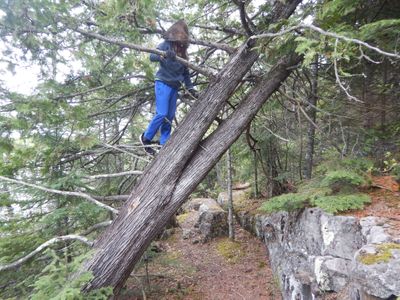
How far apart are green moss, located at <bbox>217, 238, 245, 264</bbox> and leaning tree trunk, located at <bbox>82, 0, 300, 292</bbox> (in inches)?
162

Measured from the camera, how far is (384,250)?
2.71 metres

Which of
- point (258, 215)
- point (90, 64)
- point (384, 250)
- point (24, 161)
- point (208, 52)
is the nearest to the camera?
point (384, 250)

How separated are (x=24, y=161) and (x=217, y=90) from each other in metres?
2.97

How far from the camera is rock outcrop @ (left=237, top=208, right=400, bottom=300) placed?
2.57 m

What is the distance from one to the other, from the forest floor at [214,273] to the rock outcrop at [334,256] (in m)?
0.67

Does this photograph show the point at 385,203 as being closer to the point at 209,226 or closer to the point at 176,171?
the point at 176,171

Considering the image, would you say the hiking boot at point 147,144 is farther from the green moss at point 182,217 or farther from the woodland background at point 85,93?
the green moss at point 182,217

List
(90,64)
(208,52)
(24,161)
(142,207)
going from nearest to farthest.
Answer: (142,207)
(24,161)
(90,64)
(208,52)

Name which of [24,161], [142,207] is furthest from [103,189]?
[142,207]

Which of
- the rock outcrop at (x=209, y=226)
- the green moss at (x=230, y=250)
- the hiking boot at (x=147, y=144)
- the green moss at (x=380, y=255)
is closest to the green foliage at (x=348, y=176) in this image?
the green moss at (x=380, y=255)

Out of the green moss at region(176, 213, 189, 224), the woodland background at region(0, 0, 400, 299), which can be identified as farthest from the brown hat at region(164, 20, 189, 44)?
the green moss at region(176, 213, 189, 224)

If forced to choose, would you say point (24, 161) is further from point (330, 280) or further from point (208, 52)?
point (330, 280)

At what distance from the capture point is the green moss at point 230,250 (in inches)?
292

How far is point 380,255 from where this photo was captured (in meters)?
2.66
